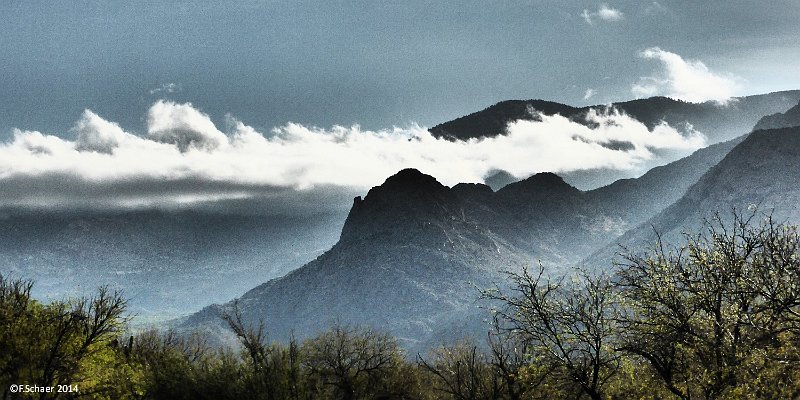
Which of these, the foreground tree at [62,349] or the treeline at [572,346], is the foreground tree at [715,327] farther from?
the foreground tree at [62,349]

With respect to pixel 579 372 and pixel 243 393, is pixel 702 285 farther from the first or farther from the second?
pixel 243 393

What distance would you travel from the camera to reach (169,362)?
74000 mm

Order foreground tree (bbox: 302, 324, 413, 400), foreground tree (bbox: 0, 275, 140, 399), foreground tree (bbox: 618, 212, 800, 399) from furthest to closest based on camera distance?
1. foreground tree (bbox: 302, 324, 413, 400)
2. foreground tree (bbox: 0, 275, 140, 399)
3. foreground tree (bbox: 618, 212, 800, 399)

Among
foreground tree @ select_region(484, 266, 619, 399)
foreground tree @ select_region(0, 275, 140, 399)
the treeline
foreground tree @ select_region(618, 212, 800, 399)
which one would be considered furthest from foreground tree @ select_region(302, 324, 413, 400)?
foreground tree @ select_region(618, 212, 800, 399)

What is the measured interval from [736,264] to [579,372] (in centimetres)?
999

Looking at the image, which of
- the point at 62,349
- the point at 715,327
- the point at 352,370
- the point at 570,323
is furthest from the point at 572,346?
the point at 352,370

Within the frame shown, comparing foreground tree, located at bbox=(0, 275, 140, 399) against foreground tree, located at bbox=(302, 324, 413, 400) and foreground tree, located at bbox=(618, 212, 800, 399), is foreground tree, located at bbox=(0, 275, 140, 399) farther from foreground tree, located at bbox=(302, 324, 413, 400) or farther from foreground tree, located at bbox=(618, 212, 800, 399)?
foreground tree, located at bbox=(618, 212, 800, 399)

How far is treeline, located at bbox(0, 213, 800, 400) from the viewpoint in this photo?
3006 centimetres

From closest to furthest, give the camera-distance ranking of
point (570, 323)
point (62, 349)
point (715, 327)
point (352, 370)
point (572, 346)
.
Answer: point (715, 327) → point (570, 323) → point (572, 346) → point (62, 349) → point (352, 370)

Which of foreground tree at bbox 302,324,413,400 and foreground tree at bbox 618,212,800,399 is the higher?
foreground tree at bbox 618,212,800,399

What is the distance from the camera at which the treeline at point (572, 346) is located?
98.6 feet

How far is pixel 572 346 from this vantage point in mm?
36969

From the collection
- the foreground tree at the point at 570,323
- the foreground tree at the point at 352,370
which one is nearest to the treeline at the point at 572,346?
the foreground tree at the point at 570,323

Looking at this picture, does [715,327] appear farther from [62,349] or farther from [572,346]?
[62,349]
